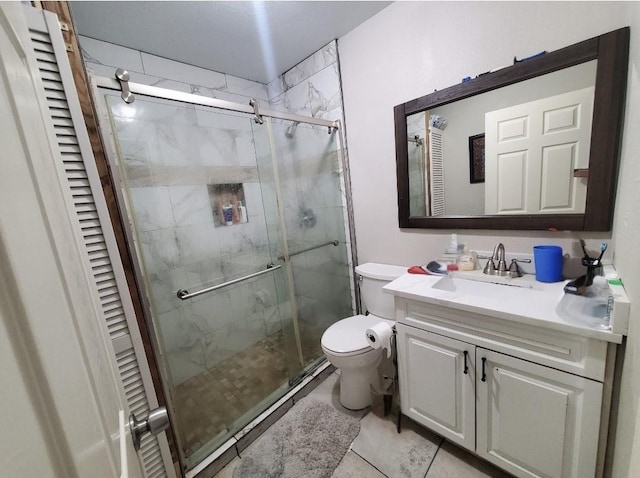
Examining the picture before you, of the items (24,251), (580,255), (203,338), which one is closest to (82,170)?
(24,251)

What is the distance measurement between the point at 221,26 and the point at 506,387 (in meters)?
2.35

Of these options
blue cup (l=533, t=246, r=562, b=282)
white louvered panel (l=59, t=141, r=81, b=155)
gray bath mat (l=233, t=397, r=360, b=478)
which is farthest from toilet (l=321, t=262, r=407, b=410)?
white louvered panel (l=59, t=141, r=81, b=155)

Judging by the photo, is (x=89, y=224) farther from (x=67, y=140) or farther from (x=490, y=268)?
(x=490, y=268)

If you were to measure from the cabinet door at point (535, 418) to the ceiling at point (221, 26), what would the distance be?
6.53 ft

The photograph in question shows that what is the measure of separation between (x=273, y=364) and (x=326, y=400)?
453 millimetres

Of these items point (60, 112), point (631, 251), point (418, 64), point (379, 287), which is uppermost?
point (418, 64)

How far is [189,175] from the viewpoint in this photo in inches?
59.9

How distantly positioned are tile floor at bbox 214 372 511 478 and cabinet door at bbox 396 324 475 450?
0.14 meters

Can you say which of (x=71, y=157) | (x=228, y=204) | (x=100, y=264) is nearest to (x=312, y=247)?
(x=228, y=204)

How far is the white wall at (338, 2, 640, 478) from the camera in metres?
0.77

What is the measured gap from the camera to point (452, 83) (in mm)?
1388

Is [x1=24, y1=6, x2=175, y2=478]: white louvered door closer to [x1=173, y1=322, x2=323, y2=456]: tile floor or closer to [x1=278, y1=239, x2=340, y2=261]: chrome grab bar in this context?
[x1=173, y1=322, x2=323, y2=456]: tile floor

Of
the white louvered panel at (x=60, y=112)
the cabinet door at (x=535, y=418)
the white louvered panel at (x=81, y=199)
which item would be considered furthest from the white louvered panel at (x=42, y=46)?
the cabinet door at (x=535, y=418)

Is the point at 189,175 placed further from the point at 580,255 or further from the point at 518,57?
the point at 580,255
